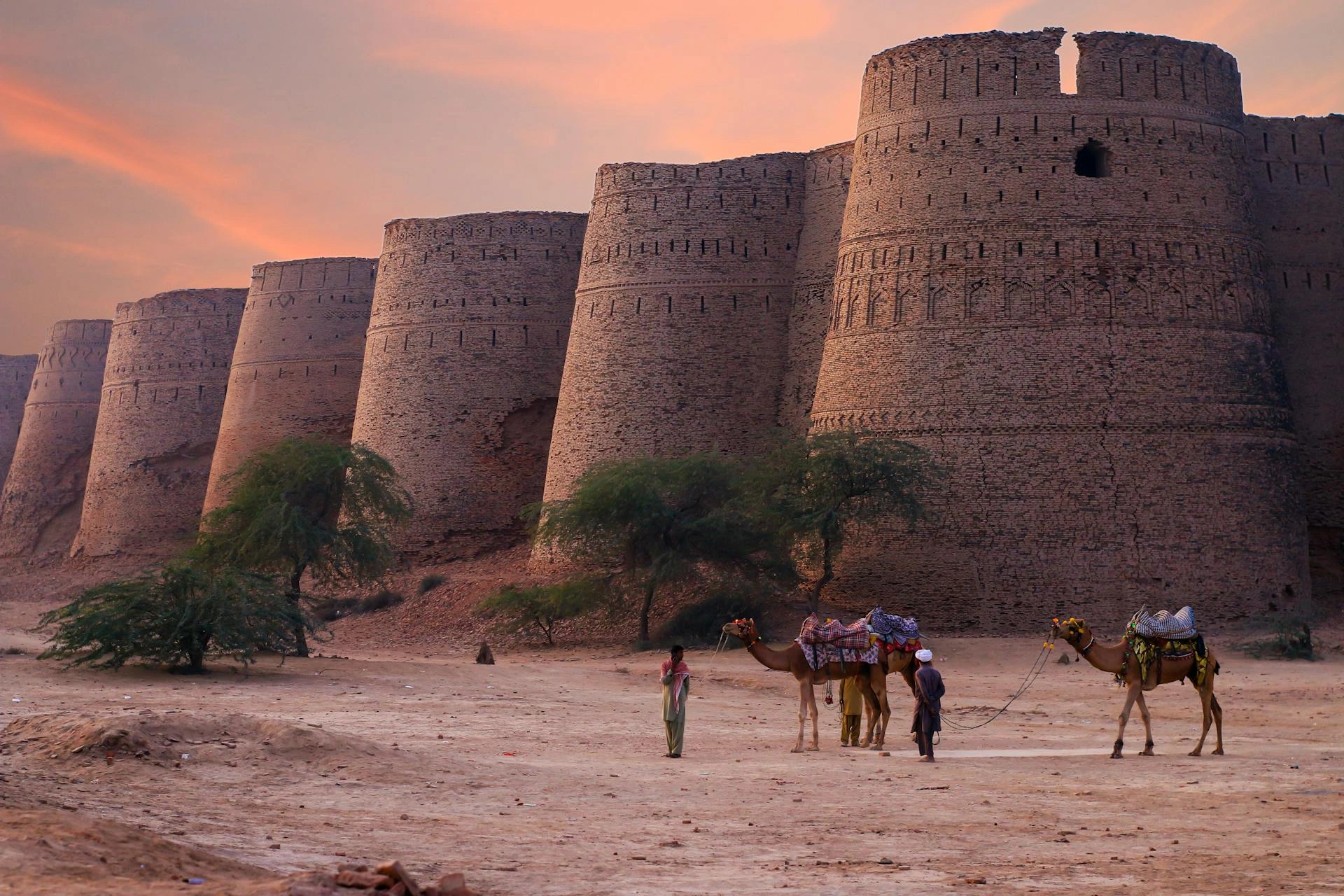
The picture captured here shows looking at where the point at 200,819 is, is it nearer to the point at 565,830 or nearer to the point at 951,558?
the point at 565,830

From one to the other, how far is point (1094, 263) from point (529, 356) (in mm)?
12871

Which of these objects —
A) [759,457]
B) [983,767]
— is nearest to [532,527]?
[759,457]

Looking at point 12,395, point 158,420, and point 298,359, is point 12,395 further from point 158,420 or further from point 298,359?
point 298,359

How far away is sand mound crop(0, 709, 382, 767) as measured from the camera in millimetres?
8516

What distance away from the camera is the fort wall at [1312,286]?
23.0m

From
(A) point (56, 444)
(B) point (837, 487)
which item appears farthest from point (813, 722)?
(A) point (56, 444)

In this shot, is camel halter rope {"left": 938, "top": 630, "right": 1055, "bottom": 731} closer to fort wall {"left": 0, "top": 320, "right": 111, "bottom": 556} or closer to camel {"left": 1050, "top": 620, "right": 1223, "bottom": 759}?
camel {"left": 1050, "top": 620, "right": 1223, "bottom": 759}

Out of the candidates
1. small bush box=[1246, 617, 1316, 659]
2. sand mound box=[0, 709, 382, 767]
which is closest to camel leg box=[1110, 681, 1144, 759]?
sand mound box=[0, 709, 382, 767]

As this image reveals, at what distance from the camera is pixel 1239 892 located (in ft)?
19.9

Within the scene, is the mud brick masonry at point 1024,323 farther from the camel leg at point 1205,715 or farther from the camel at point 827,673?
the camel leg at point 1205,715

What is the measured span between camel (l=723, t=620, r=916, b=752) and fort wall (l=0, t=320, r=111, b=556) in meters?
34.5

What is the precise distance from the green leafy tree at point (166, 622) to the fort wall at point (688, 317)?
9.60m

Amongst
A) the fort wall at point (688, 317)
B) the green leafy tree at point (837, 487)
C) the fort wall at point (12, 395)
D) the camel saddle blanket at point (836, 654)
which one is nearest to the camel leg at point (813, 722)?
the camel saddle blanket at point (836, 654)

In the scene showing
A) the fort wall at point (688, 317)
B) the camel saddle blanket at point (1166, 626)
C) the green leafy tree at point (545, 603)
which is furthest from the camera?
the fort wall at point (688, 317)
